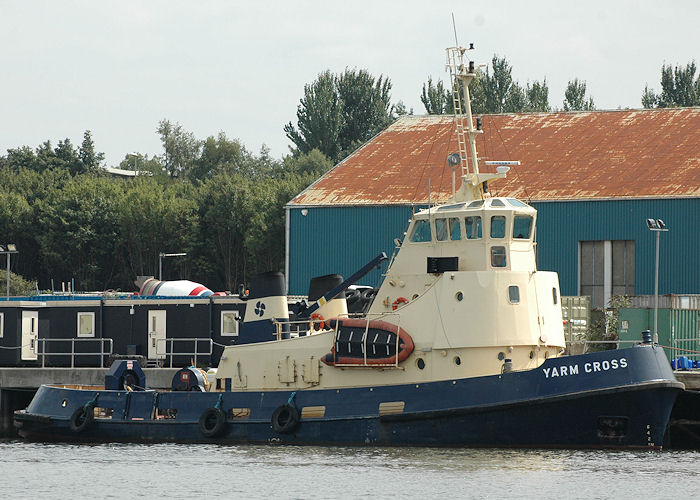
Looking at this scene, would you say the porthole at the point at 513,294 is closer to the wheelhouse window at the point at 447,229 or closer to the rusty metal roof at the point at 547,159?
the wheelhouse window at the point at 447,229

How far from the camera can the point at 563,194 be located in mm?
45594

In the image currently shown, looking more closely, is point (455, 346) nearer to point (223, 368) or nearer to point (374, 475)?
point (374, 475)

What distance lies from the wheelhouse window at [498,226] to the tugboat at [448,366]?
0.07 ft

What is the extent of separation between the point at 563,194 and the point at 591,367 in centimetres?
1907

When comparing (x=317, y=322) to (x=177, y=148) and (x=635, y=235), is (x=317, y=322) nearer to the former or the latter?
(x=635, y=235)

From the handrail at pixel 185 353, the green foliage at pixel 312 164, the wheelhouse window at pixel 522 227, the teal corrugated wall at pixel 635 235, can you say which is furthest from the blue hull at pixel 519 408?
the green foliage at pixel 312 164

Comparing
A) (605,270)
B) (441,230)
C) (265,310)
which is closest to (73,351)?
(265,310)

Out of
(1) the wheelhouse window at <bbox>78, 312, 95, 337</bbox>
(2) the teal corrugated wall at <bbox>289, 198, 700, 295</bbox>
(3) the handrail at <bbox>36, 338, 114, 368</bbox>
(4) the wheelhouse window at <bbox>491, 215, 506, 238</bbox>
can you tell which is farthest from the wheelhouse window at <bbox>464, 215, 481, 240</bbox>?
(2) the teal corrugated wall at <bbox>289, 198, 700, 295</bbox>

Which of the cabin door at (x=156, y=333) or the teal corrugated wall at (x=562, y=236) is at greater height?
the teal corrugated wall at (x=562, y=236)

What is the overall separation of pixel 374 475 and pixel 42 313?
1754cm

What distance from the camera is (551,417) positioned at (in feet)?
90.1

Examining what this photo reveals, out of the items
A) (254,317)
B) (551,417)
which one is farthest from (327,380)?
(551,417)

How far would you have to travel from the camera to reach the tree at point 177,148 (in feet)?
379

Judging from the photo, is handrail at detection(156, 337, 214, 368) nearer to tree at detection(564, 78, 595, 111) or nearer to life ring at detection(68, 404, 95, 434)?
life ring at detection(68, 404, 95, 434)
